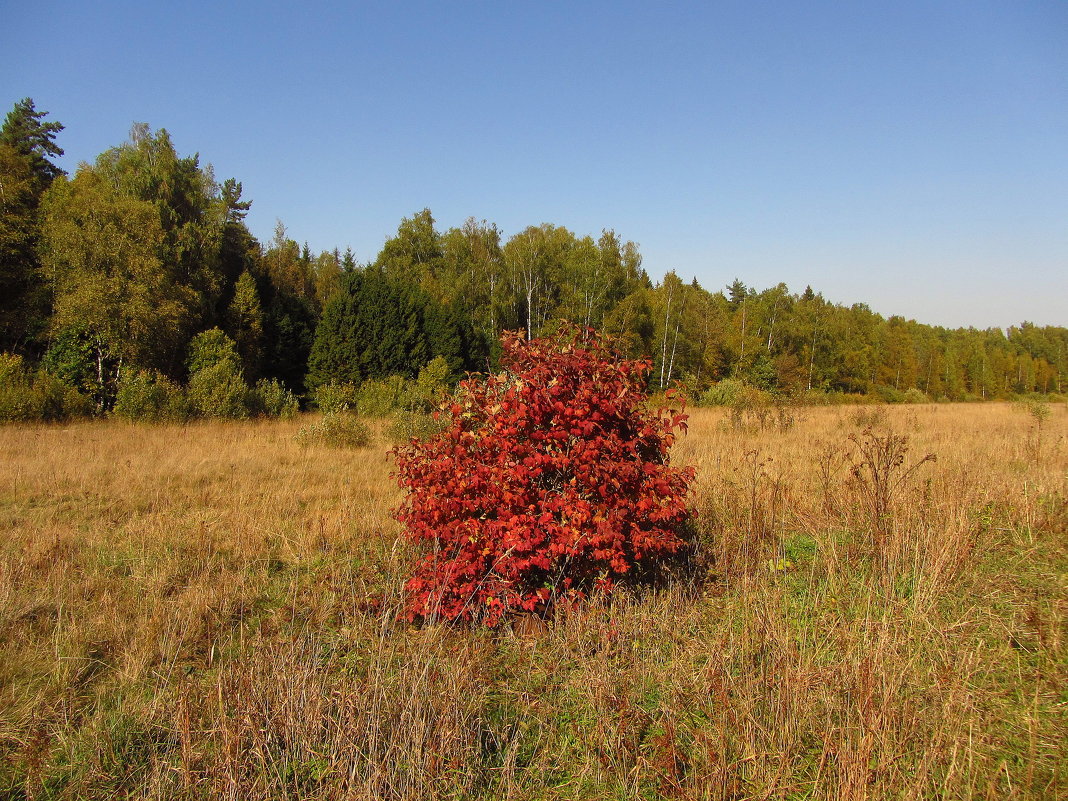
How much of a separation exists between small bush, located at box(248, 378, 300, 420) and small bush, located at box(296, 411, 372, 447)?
227 inches

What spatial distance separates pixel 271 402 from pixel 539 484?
1711 centimetres

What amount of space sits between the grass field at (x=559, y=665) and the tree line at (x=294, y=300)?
6229 millimetres

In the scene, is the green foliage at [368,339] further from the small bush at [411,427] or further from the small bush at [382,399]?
the small bush at [411,427]

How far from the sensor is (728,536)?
19.7ft

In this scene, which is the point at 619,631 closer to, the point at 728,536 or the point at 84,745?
the point at 728,536

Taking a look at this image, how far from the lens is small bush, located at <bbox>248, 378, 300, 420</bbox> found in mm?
18516

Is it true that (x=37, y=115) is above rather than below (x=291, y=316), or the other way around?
above

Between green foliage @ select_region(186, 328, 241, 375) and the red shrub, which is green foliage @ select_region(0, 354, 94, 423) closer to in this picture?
green foliage @ select_region(186, 328, 241, 375)

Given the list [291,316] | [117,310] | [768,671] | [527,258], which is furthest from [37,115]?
[768,671]

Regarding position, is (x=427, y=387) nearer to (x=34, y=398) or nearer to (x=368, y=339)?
(x=368, y=339)

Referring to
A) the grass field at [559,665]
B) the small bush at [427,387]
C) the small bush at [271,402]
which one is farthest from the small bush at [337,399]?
the grass field at [559,665]

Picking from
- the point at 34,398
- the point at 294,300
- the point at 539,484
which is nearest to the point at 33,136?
the point at 294,300

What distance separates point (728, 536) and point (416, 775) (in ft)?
14.1

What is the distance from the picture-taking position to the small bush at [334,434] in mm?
12742
